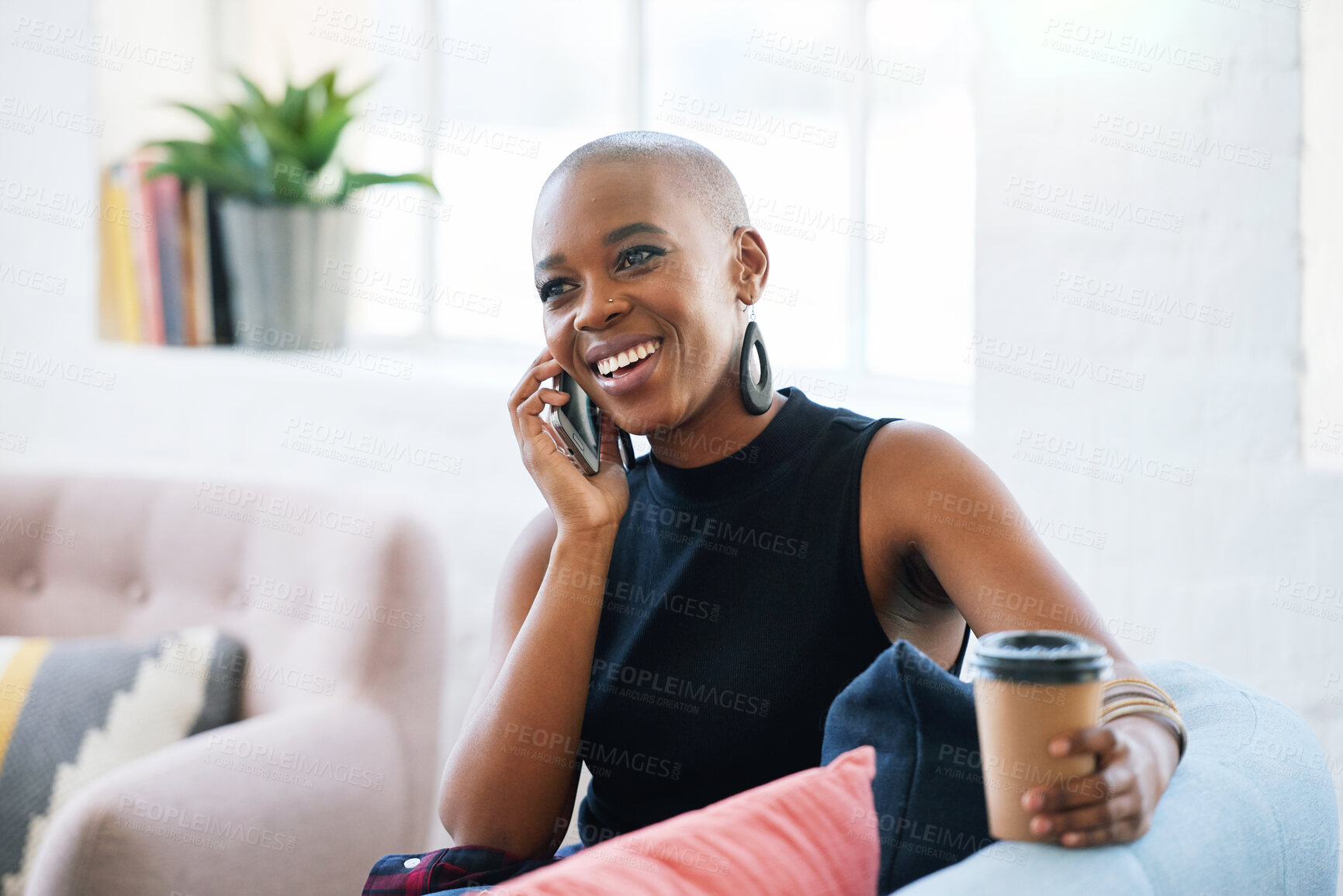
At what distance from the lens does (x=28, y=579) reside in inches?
81.4

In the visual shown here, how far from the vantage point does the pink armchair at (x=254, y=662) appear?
4.80ft

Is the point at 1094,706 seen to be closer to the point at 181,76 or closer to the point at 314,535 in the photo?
the point at 314,535

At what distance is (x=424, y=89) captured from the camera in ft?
9.45

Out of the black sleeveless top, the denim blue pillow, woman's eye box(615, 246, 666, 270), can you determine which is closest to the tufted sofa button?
the black sleeveless top

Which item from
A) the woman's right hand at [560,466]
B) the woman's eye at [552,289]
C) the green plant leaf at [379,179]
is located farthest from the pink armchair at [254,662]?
the green plant leaf at [379,179]

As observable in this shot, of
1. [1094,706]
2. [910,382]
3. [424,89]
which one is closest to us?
[1094,706]

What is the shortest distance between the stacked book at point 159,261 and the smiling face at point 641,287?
6.02 ft

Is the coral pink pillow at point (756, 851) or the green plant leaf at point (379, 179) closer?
the coral pink pillow at point (756, 851)

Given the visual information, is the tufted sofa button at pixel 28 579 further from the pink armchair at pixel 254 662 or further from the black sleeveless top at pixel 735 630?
the black sleeveless top at pixel 735 630

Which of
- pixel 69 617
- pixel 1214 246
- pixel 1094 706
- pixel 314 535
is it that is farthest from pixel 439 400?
pixel 1094 706

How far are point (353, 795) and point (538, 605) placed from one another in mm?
543

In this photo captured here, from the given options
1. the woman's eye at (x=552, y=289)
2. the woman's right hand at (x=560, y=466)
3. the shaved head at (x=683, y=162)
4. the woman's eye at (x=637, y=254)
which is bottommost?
the woman's right hand at (x=560, y=466)

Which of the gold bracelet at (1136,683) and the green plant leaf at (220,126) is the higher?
the green plant leaf at (220,126)

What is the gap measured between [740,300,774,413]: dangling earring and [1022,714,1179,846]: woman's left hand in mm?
610
